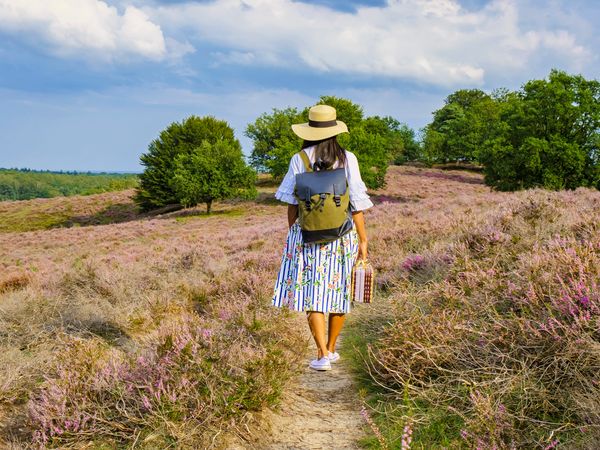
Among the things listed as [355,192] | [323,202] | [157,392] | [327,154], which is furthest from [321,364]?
[327,154]

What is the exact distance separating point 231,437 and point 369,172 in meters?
38.2

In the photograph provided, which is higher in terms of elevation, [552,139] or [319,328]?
[552,139]

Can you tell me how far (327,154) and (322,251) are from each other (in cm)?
89

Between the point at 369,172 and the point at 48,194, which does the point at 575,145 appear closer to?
the point at 369,172

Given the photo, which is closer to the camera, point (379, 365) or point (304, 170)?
point (379, 365)

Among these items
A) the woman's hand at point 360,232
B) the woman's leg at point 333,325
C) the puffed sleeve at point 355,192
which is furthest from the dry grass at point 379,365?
the puffed sleeve at point 355,192

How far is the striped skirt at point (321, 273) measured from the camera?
438 centimetres

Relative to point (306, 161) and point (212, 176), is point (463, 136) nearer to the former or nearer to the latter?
point (212, 176)

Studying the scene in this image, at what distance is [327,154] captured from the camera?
4.32m

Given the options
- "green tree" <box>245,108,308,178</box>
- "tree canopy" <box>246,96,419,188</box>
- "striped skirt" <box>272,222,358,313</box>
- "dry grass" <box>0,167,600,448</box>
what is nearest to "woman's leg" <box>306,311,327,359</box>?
"striped skirt" <box>272,222,358,313</box>

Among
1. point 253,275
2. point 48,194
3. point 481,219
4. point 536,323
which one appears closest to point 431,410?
point 536,323

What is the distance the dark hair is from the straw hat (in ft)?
0.24

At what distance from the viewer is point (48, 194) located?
17400 centimetres

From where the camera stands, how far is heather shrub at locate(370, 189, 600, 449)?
2.65 metres
